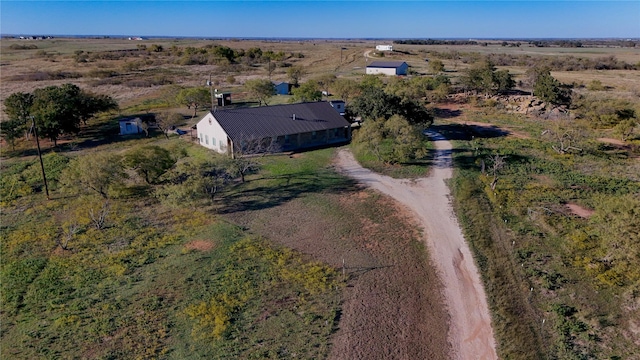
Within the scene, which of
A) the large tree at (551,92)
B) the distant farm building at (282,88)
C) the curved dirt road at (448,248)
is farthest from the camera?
the distant farm building at (282,88)

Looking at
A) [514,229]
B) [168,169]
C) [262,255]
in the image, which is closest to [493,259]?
[514,229]

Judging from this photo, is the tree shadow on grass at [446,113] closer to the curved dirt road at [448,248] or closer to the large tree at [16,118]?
the curved dirt road at [448,248]

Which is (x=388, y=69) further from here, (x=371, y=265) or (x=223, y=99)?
(x=371, y=265)

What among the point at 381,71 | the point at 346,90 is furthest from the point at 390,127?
the point at 381,71

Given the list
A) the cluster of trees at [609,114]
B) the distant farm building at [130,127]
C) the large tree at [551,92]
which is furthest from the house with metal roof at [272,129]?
the cluster of trees at [609,114]

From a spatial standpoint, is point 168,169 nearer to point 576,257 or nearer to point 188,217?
point 188,217
